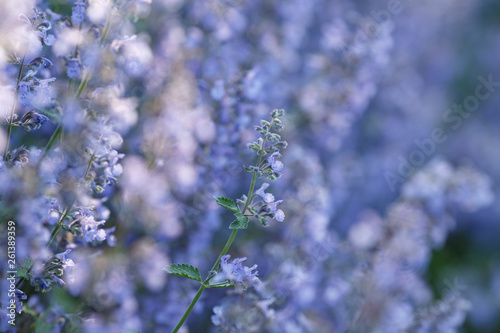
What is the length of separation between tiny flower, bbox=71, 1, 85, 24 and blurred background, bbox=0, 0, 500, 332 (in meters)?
0.05

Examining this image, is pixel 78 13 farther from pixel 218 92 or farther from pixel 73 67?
pixel 218 92

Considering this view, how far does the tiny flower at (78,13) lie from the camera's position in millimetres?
1716

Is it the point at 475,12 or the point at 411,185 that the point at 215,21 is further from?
the point at 475,12

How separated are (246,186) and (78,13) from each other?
6.78 ft

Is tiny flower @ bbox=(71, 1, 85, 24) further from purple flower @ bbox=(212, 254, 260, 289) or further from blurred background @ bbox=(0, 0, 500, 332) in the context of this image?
purple flower @ bbox=(212, 254, 260, 289)

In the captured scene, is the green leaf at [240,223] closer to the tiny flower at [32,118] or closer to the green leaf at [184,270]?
the green leaf at [184,270]

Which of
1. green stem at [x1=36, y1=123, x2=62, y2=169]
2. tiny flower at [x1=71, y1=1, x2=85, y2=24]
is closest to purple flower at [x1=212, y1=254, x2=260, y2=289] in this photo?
green stem at [x1=36, y1=123, x2=62, y2=169]

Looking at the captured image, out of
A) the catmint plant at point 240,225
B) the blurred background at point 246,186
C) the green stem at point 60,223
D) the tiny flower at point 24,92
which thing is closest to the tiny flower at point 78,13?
the blurred background at point 246,186

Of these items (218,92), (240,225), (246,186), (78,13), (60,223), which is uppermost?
(78,13)

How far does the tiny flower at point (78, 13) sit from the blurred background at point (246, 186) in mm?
49

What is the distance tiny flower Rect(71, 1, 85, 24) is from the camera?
5.63 feet

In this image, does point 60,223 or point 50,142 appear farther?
point 50,142

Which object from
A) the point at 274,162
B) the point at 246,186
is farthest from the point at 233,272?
the point at 246,186

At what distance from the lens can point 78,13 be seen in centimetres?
173
